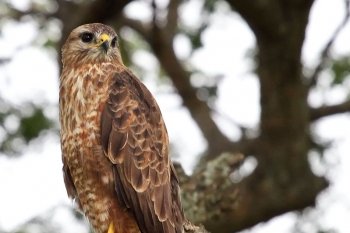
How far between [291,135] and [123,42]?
2.19 metres

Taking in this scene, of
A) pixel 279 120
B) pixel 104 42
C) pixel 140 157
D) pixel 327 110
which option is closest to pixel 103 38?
pixel 104 42

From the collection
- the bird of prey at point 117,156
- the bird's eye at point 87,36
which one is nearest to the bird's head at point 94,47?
the bird's eye at point 87,36

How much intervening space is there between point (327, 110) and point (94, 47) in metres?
4.05

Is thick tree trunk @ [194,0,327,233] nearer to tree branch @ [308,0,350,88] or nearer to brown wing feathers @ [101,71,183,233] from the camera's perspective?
tree branch @ [308,0,350,88]

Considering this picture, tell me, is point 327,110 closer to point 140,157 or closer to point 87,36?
point 87,36

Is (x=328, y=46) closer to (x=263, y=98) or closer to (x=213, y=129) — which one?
(x=263, y=98)

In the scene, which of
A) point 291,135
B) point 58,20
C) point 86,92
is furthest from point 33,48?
point 86,92

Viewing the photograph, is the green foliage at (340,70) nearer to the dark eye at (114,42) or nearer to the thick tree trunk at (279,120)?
the thick tree trunk at (279,120)

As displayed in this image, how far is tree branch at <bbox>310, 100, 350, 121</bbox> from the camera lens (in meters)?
12.0

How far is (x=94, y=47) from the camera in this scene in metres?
8.72

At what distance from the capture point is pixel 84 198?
26.8ft

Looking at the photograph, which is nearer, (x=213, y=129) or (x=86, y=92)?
(x=86, y=92)

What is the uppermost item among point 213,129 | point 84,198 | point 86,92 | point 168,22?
point 168,22

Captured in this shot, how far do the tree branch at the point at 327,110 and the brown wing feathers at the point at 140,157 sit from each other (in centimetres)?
401
